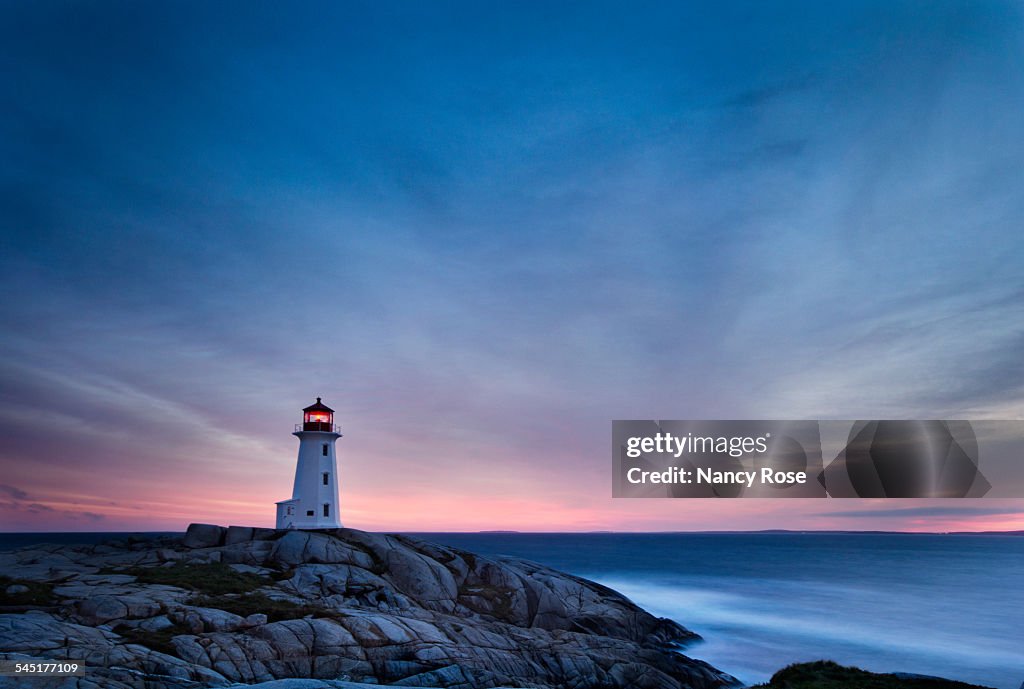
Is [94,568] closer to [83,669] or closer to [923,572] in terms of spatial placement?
[83,669]

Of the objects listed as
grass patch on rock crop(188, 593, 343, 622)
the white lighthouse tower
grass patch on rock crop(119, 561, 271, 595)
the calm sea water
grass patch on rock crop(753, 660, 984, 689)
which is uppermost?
the white lighthouse tower

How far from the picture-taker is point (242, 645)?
73.2 ft

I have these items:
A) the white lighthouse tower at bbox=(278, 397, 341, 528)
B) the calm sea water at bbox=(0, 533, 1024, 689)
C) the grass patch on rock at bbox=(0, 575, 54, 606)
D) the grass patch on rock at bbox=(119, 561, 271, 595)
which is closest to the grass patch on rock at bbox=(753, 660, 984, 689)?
the calm sea water at bbox=(0, 533, 1024, 689)

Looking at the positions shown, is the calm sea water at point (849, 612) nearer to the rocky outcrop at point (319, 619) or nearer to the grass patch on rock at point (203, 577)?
the rocky outcrop at point (319, 619)

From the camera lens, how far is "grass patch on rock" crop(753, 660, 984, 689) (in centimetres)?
2166

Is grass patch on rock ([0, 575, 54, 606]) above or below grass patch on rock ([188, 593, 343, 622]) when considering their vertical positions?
above

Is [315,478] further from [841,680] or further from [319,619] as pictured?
[841,680]

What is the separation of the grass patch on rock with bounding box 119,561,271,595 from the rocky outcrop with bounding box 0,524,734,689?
120 millimetres

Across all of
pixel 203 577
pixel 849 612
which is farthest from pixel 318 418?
pixel 849 612

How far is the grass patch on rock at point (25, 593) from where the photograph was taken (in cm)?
2378

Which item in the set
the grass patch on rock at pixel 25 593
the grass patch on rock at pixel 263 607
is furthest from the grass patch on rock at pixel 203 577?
the grass patch on rock at pixel 25 593

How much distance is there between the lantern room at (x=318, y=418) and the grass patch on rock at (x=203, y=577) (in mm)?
14948

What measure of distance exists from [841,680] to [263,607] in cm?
2279

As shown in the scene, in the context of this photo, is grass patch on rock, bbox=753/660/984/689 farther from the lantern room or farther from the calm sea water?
the lantern room
